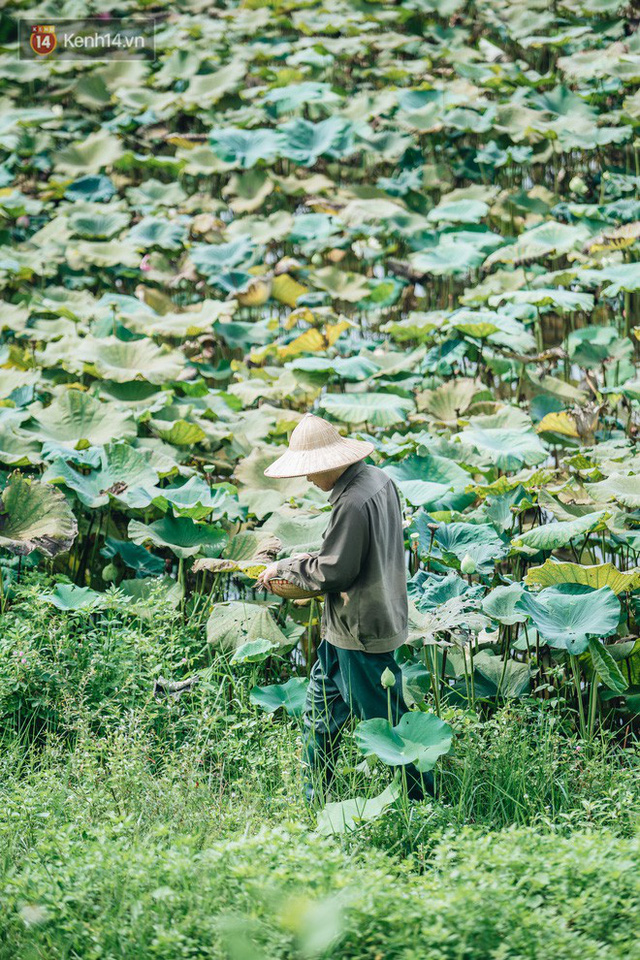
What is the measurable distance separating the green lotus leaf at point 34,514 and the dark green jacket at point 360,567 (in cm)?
131

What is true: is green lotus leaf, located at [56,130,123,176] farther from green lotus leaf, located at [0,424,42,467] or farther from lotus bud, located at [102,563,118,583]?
lotus bud, located at [102,563,118,583]

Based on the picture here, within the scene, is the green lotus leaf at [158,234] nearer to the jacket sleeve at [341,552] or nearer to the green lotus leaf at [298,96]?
the green lotus leaf at [298,96]

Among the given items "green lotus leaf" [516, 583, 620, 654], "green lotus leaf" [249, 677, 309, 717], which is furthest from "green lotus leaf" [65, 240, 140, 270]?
"green lotus leaf" [516, 583, 620, 654]

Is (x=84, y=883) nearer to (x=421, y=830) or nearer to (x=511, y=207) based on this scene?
(x=421, y=830)

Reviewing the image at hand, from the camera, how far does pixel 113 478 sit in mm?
4250

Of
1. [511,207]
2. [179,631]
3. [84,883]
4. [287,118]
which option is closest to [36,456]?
[179,631]

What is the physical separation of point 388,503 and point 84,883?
132cm

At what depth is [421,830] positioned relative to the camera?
2.79 metres

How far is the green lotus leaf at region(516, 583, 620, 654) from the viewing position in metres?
3.11

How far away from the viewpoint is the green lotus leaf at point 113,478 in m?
4.09
